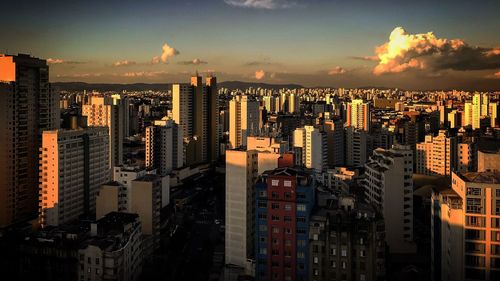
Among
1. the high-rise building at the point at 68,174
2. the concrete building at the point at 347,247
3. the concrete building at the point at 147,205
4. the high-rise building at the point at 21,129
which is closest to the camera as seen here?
the concrete building at the point at 347,247

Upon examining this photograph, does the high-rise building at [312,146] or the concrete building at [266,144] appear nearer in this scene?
the concrete building at [266,144]

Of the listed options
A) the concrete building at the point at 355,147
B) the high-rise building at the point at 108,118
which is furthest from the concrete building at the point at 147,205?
the concrete building at the point at 355,147

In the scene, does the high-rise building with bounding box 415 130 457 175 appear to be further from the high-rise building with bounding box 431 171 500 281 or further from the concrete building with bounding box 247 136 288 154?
the high-rise building with bounding box 431 171 500 281

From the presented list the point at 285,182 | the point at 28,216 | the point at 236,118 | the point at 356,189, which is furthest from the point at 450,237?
the point at 236,118

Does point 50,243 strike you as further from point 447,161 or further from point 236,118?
point 236,118

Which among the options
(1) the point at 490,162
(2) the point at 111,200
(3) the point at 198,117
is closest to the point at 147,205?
(2) the point at 111,200

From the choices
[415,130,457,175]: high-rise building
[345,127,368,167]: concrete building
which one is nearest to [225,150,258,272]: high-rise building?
[415,130,457,175]: high-rise building

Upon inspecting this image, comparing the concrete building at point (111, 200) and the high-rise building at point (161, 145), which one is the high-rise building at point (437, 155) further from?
the concrete building at point (111, 200)
